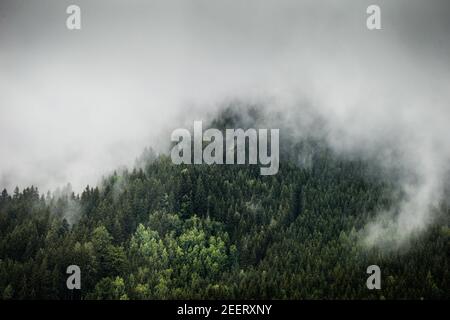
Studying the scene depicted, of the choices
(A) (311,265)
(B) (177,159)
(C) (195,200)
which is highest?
(B) (177,159)

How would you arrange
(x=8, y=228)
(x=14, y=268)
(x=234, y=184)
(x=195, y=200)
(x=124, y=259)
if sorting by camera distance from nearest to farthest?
(x=14, y=268) < (x=124, y=259) < (x=8, y=228) < (x=195, y=200) < (x=234, y=184)

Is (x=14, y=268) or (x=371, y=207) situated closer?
(x=14, y=268)

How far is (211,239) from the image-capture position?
517 feet

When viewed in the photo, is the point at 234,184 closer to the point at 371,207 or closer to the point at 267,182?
the point at 267,182

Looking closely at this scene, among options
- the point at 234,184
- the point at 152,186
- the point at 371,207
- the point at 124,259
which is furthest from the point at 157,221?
the point at 371,207

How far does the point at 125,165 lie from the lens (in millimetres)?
185750

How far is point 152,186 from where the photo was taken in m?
162

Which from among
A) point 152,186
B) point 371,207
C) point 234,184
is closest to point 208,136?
point 234,184

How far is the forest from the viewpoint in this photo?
123m

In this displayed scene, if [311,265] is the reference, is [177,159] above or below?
above

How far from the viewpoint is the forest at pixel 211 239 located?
122938 mm

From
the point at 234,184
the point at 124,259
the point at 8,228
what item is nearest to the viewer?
the point at 124,259

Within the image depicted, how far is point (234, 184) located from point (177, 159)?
824 inches

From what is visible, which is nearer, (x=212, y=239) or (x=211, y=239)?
(x=212, y=239)
